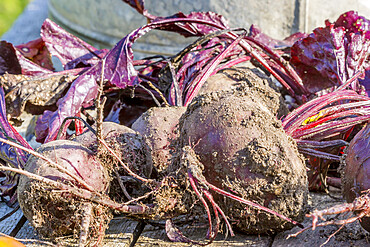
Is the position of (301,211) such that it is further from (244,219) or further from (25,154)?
(25,154)

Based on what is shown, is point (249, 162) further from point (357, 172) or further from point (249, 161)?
point (357, 172)

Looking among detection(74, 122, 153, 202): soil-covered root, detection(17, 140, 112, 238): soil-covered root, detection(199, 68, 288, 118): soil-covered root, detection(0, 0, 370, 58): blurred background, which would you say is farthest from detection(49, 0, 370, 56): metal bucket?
detection(17, 140, 112, 238): soil-covered root

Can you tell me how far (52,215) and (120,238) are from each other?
0.29 metres

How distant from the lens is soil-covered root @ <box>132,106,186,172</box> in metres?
1.83

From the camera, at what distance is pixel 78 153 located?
5.27 ft

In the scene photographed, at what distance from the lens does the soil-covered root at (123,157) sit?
1677 mm

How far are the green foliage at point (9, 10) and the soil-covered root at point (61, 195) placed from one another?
5.32 meters

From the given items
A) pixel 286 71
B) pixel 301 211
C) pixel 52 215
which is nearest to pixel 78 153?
pixel 52 215

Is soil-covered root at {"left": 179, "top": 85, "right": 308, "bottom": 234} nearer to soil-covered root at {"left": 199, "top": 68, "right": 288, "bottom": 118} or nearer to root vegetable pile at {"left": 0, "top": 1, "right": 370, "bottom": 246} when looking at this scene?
root vegetable pile at {"left": 0, "top": 1, "right": 370, "bottom": 246}

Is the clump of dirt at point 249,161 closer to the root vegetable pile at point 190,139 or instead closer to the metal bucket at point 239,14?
the root vegetable pile at point 190,139

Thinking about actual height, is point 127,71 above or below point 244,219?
above

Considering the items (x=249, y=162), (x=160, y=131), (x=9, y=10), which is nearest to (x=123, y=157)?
(x=160, y=131)

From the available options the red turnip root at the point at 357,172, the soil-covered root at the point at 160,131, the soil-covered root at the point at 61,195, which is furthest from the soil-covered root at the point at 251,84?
the soil-covered root at the point at 61,195

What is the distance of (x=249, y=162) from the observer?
153 cm
